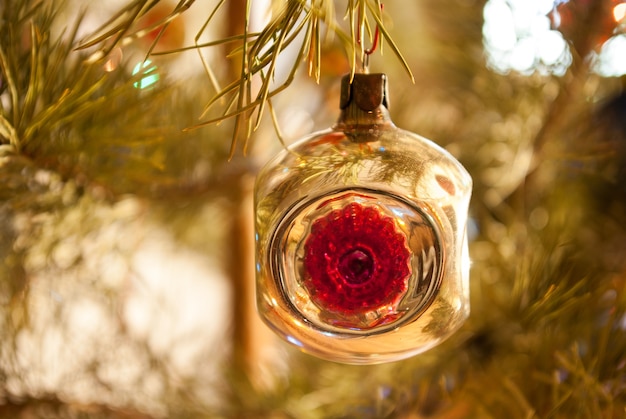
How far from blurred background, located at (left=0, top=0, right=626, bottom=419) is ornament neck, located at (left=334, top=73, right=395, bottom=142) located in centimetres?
4

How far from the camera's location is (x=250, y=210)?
49 cm

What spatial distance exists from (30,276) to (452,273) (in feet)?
0.87

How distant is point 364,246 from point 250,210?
0.28 m

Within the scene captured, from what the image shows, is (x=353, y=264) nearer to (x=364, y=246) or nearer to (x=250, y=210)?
(x=364, y=246)

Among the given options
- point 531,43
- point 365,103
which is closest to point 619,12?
point 531,43

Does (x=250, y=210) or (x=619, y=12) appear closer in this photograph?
(x=619, y=12)

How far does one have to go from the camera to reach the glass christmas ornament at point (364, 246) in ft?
0.68

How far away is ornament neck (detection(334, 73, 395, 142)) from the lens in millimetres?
225

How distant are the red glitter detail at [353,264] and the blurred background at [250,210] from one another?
85 millimetres

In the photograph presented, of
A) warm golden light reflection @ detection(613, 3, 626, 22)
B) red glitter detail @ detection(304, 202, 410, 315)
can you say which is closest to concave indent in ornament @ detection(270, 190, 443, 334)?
red glitter detail @ detection(304, 202, 410, 315)

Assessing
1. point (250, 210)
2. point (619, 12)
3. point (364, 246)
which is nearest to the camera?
point (364, 246)

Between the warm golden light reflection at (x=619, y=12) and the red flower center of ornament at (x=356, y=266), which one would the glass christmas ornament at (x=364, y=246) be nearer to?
Answer: the red flower center of ornament at (x=356, y=266)

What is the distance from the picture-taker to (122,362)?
41cm

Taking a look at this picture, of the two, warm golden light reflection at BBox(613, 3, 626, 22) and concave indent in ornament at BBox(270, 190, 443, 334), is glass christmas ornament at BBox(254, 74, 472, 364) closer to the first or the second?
concave indent in ornament at BBox(270, 190, 443, 334)
